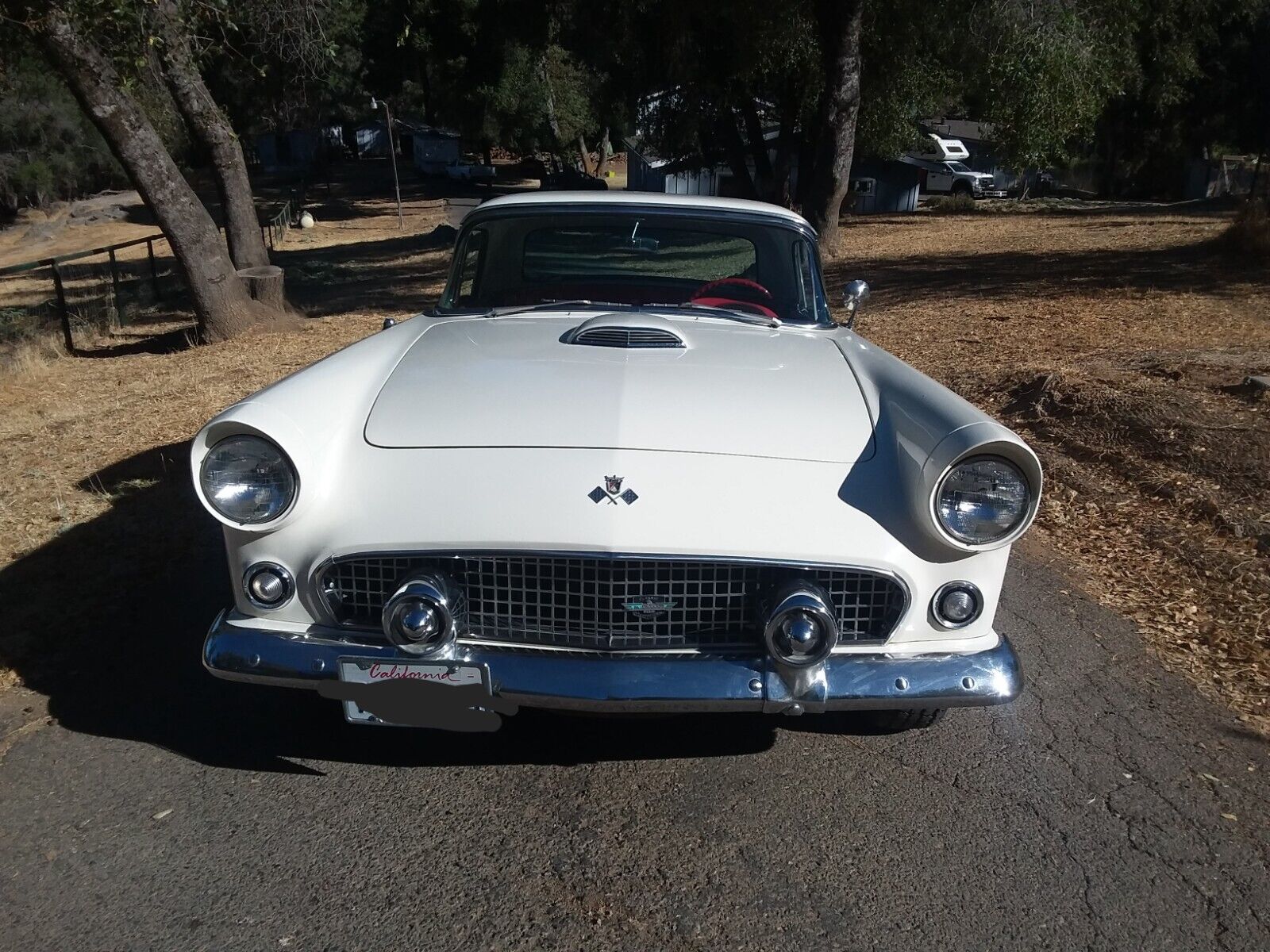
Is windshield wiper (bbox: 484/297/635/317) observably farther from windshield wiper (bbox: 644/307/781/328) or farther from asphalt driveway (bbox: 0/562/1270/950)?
asphalt driveway (bbox: 0/562/1270/950)

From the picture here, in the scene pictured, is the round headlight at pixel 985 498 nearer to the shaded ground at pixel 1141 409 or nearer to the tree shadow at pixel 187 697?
the tree shadow at pixel 187 697

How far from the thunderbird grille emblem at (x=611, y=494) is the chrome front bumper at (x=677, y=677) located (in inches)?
15.8

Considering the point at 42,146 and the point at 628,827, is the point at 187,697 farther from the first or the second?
the point at 42,146

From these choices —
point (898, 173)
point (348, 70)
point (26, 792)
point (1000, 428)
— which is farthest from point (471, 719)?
point (348, 70)

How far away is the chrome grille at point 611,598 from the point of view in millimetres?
2654

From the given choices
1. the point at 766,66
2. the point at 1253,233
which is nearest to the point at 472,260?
the point at 1253,233

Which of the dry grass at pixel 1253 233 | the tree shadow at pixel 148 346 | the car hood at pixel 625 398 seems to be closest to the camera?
the car hood at pixel 625 398

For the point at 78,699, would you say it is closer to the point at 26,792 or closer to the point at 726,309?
the point at 26,792

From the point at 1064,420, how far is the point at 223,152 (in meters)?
9.28

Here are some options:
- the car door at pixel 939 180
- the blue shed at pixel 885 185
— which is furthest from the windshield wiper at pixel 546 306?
the car door at pixel 939 180

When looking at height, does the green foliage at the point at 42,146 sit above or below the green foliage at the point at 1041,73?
below

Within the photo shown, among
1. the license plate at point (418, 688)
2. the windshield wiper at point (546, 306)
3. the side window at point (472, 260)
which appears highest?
the side window at point (472, 260)

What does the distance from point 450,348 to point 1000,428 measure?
1828 millimetres

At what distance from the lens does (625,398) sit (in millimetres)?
2979
